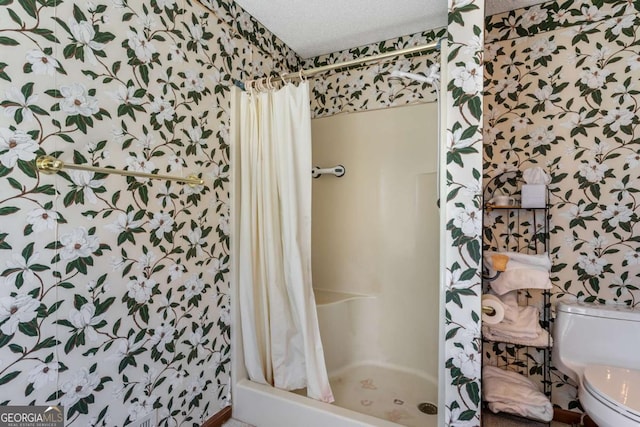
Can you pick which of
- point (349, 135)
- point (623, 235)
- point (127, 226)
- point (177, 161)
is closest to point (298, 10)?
point (349, 135)

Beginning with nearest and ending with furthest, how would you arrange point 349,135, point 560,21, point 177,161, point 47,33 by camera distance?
point 47,33 → point 177,161 → point 560,21 → point 349,135

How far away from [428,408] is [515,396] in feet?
1.53

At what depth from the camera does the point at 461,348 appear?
126 cm

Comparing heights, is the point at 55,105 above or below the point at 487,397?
above

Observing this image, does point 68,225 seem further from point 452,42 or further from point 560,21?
point 560,21

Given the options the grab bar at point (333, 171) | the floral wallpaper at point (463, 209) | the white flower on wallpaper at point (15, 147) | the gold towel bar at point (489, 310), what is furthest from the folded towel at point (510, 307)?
the white flower on wallpaper at point (15, 147)

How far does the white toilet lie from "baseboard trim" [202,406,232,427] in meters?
1.71

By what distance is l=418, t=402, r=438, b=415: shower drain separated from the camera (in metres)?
1.75

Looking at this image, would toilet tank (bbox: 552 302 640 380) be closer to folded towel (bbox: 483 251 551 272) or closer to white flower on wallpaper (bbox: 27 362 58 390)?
folded towel (bbox: 483 251 551 272)

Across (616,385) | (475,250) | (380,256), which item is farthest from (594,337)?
(380,256)

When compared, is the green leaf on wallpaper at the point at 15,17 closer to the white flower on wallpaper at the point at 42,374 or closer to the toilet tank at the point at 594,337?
the white flower on wallpaper at the point at 42,374

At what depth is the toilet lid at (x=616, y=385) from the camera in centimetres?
119

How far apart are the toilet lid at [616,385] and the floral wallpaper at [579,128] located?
1.12 ft

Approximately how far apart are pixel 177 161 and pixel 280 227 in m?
0.59
